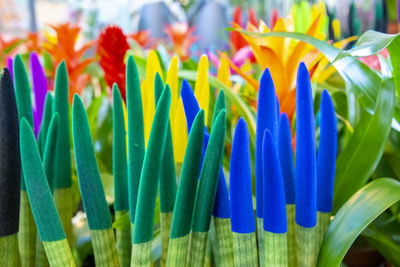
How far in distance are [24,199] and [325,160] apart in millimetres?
204

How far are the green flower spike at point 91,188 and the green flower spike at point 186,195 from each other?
0.15 ft

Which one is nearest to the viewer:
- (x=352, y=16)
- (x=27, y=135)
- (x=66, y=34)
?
(x=27, y=135)

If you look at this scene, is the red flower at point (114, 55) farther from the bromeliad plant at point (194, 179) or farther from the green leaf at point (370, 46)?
the green leaf at point (370, 46)

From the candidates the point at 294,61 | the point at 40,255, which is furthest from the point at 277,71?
the point at 40,255

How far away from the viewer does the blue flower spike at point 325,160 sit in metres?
0.20

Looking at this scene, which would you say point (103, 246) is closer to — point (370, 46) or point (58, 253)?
point (58, 253)

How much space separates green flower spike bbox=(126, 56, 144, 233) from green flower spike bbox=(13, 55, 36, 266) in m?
0.10

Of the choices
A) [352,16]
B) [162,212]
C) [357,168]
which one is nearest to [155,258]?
[162,212]

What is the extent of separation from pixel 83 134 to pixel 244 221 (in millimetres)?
99

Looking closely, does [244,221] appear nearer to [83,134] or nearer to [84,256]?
[83,134]

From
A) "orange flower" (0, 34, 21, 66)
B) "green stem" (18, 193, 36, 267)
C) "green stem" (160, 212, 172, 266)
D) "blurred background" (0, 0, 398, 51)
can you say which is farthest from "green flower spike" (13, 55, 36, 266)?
"blurred background" (0, 0, 398, 51)

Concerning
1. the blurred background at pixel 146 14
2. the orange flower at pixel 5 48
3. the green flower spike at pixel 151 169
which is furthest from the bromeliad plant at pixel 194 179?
the blurred background at pixel 146 14

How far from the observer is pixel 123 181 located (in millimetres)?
242

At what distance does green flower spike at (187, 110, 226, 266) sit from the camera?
0.19 m
